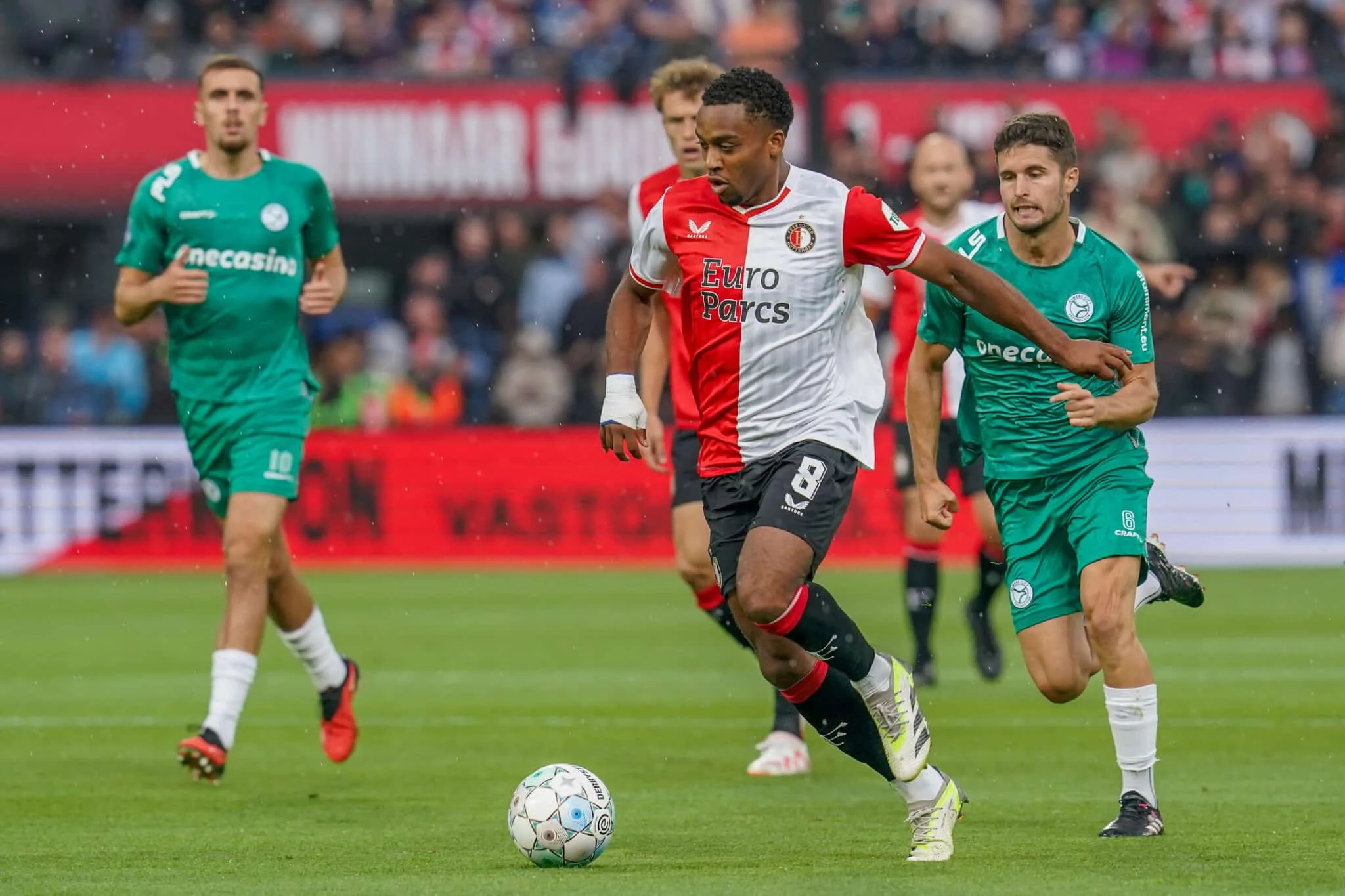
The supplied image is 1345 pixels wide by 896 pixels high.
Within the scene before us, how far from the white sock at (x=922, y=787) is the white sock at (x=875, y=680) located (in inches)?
10.4

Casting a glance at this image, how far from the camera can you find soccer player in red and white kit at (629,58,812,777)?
8.35 metres

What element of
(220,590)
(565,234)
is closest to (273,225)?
(220,590)

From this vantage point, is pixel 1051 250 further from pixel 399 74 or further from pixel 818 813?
pixel 399 74

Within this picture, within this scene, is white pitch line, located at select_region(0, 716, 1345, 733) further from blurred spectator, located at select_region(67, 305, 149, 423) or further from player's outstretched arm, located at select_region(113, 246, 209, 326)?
blurred spectator, located at select_region(67, 305, 149, 423)

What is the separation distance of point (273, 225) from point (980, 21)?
15.6 metres

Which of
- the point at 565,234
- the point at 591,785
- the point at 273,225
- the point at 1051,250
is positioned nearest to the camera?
the point at 591,785

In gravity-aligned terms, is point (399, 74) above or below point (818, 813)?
above

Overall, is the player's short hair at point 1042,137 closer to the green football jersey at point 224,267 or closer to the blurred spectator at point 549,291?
the green football jersey at point 224,267

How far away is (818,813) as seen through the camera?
23.7ft

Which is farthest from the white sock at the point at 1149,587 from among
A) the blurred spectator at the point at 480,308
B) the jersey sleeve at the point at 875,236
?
the blurred spectator at the point at 480,308

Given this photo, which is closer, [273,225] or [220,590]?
[273,225]

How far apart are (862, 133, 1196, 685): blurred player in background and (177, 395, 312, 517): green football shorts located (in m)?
3.17

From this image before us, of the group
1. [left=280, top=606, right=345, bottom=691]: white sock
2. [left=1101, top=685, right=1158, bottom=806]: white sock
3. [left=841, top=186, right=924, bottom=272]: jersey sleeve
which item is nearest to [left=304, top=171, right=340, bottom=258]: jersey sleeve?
[left=280, top=606, right=345, bottom=691]: white sock

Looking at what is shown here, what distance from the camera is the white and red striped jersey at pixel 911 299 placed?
34.3ft
